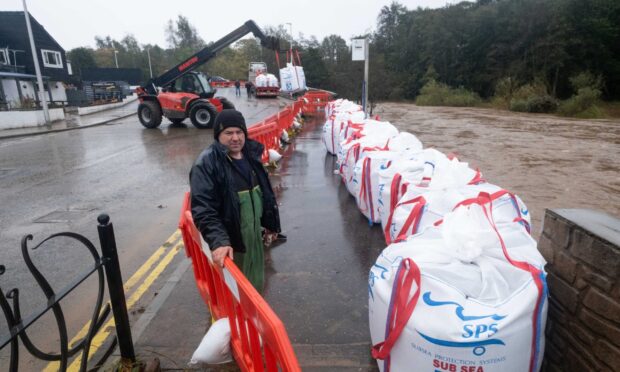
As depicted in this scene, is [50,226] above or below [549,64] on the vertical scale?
below

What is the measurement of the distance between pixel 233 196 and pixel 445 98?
142 feet

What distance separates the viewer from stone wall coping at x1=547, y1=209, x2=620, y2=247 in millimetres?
1811

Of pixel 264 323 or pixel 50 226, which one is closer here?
pixel 264 323

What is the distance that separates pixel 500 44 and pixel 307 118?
39.2m

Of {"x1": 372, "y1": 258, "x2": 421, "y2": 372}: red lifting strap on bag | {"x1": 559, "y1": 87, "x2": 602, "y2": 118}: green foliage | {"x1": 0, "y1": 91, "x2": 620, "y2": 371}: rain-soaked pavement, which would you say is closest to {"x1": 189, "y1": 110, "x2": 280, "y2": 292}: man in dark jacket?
{"x1": 0, "y1": 91, "x2": 620, "y2": 371}: rain-soaked pavement

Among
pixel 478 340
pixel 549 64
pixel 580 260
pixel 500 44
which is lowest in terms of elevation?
pixel 478 340

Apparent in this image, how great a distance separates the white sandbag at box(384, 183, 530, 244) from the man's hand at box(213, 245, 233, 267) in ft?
3.86

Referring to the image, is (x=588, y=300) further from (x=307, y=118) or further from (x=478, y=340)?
(x=307, y=118)

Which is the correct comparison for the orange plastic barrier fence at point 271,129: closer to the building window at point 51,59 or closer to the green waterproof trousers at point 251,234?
the green waterproof trousers at point 251,234

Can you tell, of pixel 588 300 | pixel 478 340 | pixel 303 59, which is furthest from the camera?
pixel 303 59

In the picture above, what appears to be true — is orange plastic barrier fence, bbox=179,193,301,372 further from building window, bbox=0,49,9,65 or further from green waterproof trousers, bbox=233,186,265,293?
building window, bbox=0,49,9,65

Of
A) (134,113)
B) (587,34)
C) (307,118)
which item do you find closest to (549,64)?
(587,34)

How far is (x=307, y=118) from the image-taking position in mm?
17844

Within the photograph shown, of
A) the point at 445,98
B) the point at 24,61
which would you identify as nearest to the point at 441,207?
the point at 24,61
